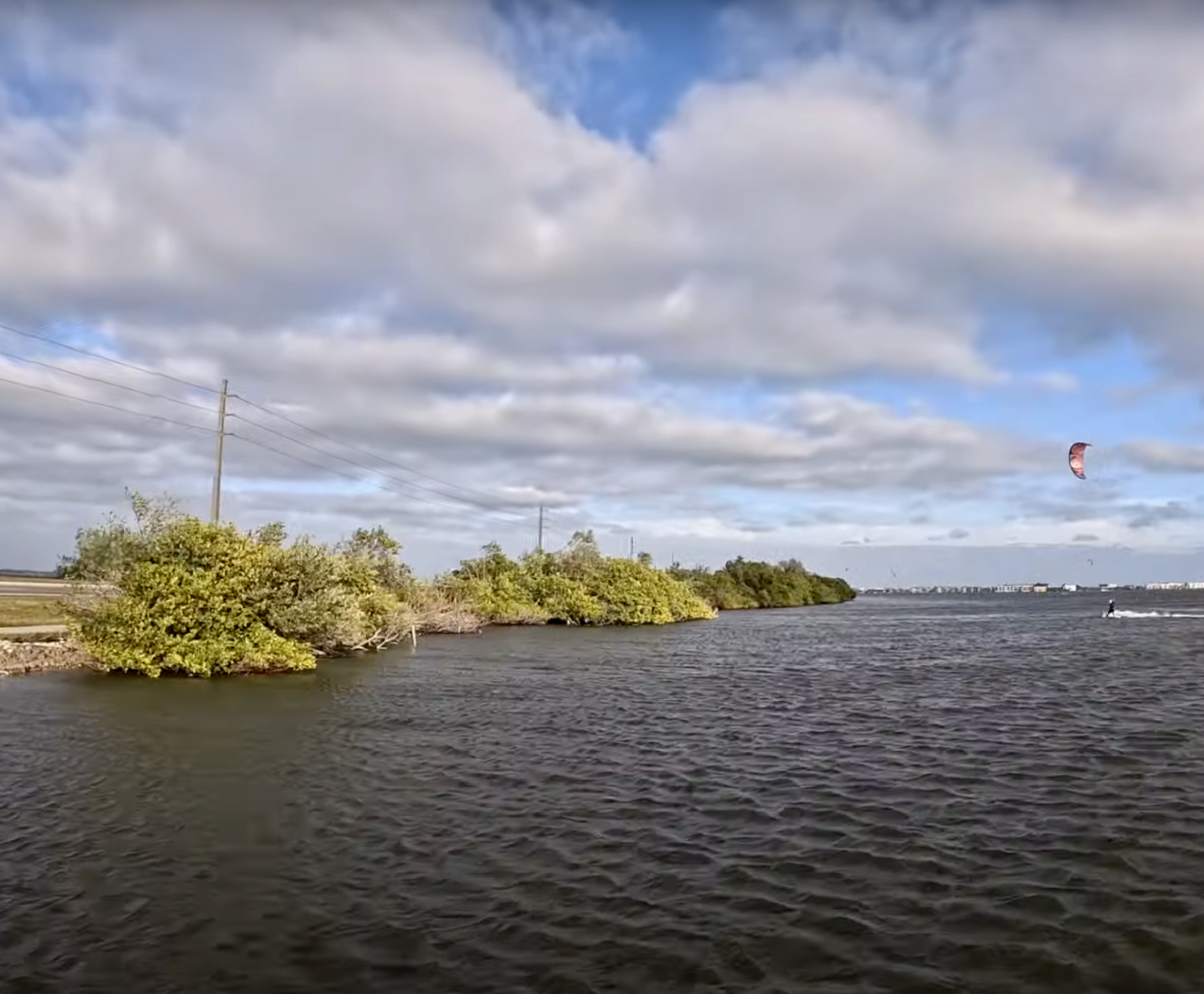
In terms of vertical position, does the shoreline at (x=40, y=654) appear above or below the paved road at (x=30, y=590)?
below

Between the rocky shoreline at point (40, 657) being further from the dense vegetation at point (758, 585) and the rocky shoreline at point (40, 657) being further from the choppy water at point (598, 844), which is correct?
the dense vegetation at point (758, 585)

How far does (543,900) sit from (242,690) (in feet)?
70.3

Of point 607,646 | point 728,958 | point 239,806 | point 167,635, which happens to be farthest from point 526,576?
point 728,958

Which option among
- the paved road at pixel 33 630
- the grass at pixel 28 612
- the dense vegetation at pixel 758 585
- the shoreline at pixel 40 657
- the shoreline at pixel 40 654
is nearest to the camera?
the shoreline at pixel 40 657

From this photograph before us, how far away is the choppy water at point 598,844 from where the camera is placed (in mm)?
8859

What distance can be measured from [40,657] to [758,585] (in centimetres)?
11462

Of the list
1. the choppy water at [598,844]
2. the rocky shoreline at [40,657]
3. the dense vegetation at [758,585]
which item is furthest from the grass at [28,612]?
the dense vegetation at [758,585]

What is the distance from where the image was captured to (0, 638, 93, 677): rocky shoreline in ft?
102

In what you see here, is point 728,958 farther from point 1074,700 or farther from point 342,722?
point 1074,700

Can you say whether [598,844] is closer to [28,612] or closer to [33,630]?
[33,630]

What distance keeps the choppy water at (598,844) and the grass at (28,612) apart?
15.7 metres

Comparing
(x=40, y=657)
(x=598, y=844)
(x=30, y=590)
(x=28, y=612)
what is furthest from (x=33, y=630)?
(x=598, y=844)

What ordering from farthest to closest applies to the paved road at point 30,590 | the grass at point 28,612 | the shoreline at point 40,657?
the paved road at point 30,590 < the grass at point 28,612 < the shoreline at point 40,657

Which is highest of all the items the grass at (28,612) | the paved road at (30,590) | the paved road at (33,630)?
the paved road at (30,590)
